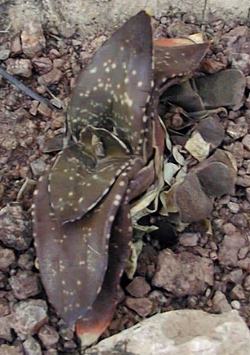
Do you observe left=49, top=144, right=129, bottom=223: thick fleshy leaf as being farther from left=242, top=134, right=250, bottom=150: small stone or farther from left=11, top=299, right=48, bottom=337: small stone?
left=242, top=134, right=250, bottom=150: small stone

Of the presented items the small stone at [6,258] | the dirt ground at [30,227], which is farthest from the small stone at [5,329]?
the small stone at [6,258]

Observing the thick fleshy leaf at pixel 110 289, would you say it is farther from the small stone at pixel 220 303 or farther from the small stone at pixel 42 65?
the small stone at pixel 42 65

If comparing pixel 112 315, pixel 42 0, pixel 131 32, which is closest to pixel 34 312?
pixel 112 315

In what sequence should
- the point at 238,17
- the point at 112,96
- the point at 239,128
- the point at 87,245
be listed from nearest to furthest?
the point at 87,245, the point at 112,96, the point at 239,128, the point at 238,17

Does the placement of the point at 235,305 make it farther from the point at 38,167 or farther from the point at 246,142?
the point at 38,167

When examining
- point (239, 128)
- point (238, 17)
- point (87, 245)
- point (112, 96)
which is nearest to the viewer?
point (87, 245)

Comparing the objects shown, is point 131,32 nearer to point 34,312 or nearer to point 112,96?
point 112,96
